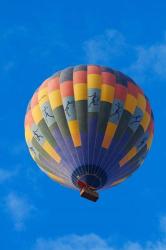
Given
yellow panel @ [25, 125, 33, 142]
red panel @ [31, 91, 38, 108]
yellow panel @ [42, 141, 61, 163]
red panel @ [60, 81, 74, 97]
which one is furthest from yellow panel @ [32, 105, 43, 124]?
red panel @ [60, 81, 74, 97]

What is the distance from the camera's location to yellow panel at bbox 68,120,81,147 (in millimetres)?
59750

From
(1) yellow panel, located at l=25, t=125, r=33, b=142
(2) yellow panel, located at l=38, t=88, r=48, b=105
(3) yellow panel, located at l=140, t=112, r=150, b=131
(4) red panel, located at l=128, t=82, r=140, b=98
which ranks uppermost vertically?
(4) red panel, located at l=128, t=82, r=140, b=98

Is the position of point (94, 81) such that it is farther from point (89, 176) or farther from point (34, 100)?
point (89, 176)

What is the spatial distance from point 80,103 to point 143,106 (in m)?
3.83

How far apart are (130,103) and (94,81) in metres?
2.28

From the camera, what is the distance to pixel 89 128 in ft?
A: 196

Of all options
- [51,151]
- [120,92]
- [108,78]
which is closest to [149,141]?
[120,92]

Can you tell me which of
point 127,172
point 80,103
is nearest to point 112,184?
point 127,172

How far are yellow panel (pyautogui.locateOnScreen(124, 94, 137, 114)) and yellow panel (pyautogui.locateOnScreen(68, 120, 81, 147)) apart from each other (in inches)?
117

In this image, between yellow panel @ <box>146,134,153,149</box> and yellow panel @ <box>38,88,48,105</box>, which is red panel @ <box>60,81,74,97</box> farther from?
yellow panel @ <box>146,134,153,149</box>

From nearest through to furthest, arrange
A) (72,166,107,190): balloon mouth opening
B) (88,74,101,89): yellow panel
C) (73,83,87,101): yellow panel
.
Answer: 1. (72,166,107,190): balloon mouth opening
2. (73,83,87,101): yellow panel
3. (88,74,101,89): yellow panel

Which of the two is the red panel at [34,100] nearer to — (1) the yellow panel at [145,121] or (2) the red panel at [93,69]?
(2) the red panel at [93,69]

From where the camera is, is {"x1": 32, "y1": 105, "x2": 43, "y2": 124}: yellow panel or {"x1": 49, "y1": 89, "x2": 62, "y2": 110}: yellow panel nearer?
{"x1": 49, "y1": 89, "x2": 62, "y2": 110}: yellow panel

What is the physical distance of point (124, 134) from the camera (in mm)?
60312
